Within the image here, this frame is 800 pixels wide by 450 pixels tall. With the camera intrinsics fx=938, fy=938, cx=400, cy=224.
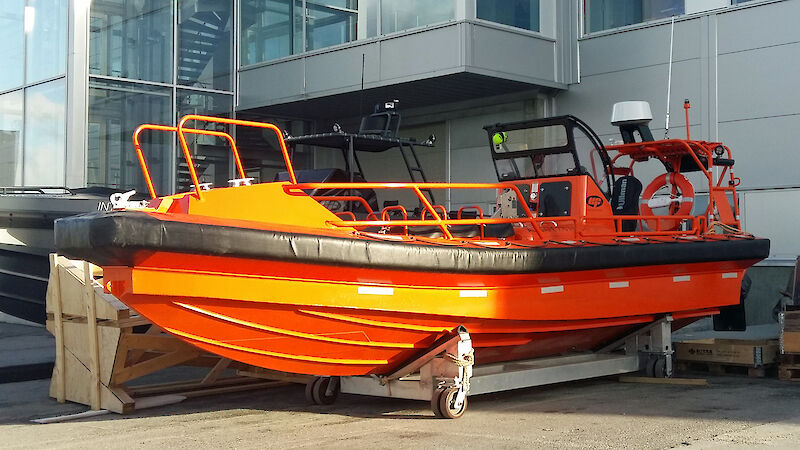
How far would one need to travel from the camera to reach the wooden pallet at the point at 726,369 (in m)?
7.44

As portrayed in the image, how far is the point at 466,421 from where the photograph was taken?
5641mm

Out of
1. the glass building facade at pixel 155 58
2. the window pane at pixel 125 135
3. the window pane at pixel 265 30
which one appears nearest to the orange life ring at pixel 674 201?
the glass building facade at pixel 155 58

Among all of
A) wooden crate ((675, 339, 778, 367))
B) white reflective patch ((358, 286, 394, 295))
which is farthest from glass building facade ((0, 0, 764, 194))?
white reflective patch ((358, 286, 394, 295))

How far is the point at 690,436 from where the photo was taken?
197 inches

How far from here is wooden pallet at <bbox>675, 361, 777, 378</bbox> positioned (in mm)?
7441

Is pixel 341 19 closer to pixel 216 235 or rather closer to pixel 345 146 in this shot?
pixel 345 146

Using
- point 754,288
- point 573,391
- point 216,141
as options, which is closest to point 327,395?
point 573,391

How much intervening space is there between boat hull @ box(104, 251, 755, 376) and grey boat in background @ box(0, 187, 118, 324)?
13.1 ft

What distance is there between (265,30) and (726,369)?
29.2 feet

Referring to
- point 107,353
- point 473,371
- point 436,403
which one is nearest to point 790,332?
point 473,371

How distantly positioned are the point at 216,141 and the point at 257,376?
24.4ft

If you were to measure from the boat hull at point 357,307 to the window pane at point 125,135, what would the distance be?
7.41 metres

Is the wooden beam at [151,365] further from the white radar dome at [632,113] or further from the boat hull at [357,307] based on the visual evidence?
the white radar dome at [632,113]

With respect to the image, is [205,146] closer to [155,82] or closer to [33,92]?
[155,82]
